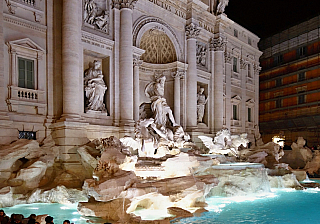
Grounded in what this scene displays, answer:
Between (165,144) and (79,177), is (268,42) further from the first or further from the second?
(79,177)

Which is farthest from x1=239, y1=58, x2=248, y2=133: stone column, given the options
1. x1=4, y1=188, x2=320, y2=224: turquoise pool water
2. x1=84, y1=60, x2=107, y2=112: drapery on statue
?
x1=84, y1=60, x2=107, y2=112: drapery on statue

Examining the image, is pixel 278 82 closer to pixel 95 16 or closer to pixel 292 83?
pixel 292 83

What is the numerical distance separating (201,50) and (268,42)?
16068mm

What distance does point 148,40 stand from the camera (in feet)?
59.3

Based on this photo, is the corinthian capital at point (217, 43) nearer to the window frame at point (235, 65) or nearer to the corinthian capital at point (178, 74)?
the window frame at point (235, 65)

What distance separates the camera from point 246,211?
966cm

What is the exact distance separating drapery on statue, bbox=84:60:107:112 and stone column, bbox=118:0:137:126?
98 centimetres

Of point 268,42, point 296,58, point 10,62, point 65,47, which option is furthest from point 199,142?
point 268,42

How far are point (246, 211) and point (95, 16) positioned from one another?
426 inches

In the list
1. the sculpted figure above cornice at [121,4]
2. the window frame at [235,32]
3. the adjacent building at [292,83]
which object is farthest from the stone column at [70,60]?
the adjacent building at [292,83]

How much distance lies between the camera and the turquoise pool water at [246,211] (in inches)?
333

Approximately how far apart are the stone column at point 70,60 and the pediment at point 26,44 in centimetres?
106

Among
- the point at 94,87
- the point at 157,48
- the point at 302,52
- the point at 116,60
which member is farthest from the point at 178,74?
the point at 302,52

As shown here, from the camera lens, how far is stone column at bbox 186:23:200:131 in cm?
1855
